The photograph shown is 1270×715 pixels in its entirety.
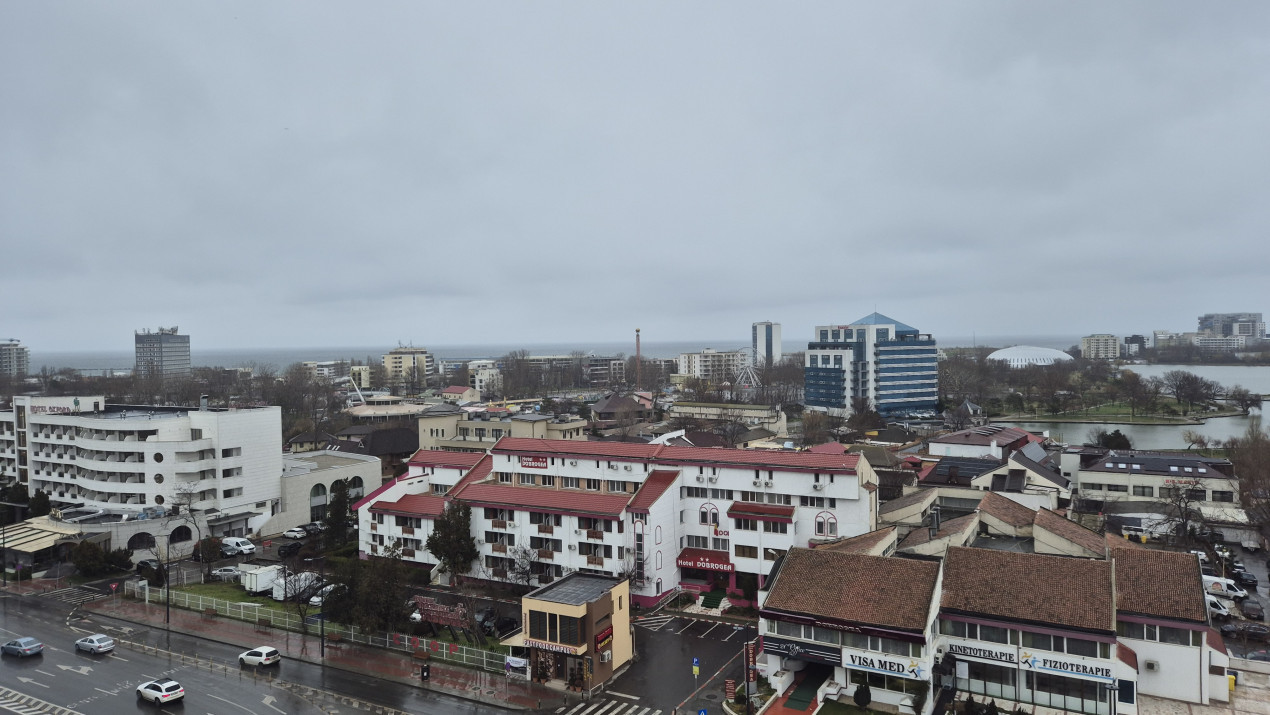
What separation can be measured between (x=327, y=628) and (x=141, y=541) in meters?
18.2

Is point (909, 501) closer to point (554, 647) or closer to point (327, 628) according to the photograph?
point (554, 647)

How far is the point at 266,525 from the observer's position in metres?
47.9

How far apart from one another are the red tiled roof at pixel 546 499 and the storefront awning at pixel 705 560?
3792 mm

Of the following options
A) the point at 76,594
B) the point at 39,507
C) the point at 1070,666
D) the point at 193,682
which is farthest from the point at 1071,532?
the point at 39,507

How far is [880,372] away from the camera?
371 ft

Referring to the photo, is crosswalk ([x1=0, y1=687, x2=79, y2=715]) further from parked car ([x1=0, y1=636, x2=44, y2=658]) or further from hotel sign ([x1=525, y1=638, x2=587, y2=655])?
hotel sign ([x1=525, y1=638, x2=587, y2=655])

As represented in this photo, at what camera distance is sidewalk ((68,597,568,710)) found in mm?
25062

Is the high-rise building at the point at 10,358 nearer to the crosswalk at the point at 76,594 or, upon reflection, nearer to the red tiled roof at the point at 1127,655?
the crosswalk at the point at 76,594

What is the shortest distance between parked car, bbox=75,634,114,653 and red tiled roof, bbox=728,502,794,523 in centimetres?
2491

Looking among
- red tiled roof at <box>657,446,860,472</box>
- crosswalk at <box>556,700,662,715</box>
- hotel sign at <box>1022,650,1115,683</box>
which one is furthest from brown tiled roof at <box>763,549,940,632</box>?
red tiled roof at <box>657,446,860,472</box>

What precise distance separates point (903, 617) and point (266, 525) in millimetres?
39971

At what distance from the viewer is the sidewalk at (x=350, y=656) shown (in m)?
25.1

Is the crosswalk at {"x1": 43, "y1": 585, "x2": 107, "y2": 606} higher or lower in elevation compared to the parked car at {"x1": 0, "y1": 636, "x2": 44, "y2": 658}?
lower

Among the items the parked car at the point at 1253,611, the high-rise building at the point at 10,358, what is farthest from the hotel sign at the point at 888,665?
the high-rise building at the point at 10,358
